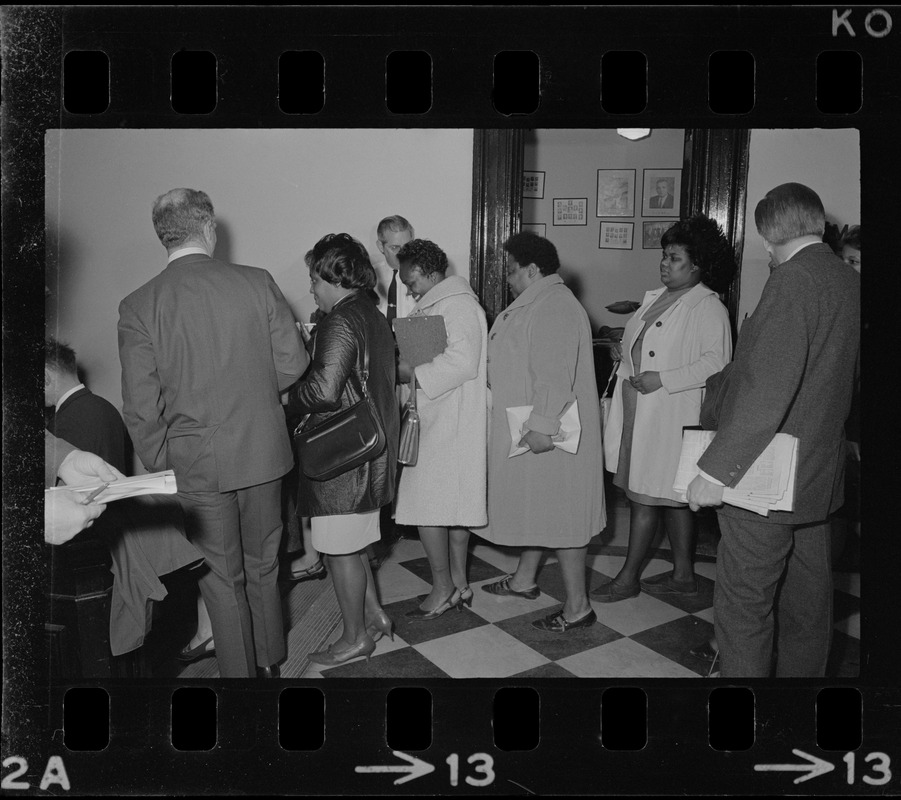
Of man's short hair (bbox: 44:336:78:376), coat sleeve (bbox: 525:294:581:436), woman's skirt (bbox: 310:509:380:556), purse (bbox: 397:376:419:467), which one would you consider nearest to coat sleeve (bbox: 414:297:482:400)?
purse (bbox: 397:376:419:467)

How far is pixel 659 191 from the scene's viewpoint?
620cm

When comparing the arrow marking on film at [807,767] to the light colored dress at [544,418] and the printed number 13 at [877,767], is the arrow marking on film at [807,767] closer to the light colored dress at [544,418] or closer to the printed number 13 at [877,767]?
the printed number 13 at [877,767]

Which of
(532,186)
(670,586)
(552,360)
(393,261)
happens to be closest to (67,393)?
(552,360)

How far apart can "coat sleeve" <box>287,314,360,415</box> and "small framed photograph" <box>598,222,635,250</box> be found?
4642 mm

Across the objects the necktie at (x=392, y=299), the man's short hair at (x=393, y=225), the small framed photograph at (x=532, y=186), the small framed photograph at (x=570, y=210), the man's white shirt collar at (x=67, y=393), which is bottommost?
the man's white shirt collar at (x=67, y=393)

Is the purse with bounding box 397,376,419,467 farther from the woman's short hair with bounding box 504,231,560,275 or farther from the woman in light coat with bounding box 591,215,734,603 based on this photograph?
the woman in light coat with bounding box 591,215,734,603

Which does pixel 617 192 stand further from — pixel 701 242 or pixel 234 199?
pixel 234 199

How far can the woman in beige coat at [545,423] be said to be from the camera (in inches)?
98.3

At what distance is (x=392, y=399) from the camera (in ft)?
7.79

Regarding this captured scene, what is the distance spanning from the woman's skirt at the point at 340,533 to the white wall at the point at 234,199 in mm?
790

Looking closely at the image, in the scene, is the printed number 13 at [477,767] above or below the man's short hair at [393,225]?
below

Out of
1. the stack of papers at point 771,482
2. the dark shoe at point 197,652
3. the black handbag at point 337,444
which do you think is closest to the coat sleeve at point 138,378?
the black handbag at point 337,444

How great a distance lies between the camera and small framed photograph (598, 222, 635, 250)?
20.6 ft

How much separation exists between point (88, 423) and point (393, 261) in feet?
5.53
